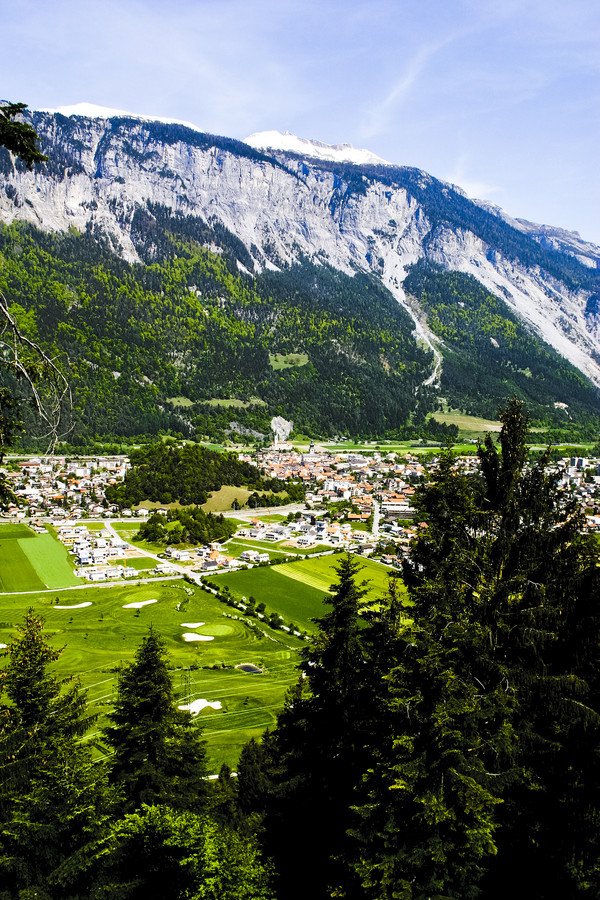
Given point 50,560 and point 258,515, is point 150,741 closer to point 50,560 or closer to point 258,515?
point 50,560

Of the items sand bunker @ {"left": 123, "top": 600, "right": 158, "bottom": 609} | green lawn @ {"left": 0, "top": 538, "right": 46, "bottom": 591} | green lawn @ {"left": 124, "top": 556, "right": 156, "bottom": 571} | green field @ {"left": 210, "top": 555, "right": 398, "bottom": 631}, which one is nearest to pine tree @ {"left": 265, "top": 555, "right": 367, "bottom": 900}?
green field @ {"left": 210, "top": 555, "right": 398, "bottom": 631}

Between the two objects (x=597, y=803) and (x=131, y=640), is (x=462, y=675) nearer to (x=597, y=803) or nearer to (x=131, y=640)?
(x=597, y=803)

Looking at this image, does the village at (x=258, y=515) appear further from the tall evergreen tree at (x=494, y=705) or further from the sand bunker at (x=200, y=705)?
the tall evergreen tree at (x=494, y=705)

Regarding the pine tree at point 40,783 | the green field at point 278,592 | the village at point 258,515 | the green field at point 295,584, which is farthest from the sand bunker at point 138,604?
the pine tree at point 40,783

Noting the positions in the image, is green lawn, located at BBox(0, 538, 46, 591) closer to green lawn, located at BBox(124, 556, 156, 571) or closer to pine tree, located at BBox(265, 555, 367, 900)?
green lawn, located at BBox(124, 556, 156, 571)

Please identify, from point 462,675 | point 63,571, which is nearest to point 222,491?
point 63,571

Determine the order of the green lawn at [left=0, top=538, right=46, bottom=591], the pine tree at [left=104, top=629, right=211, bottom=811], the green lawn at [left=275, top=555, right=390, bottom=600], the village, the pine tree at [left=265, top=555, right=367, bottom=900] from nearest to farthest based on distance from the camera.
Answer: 1. the pine tree at [left=265, top=555, right=367, bottom=900]
2. the pine tree at [left=104, top=629, right=211, bottom=811]
3. the green lawn at [left=0, top=538, right=46, bottom=591]
4. the green lawn at [left=275, top=555, right=390, bottom=600]
5. the village
